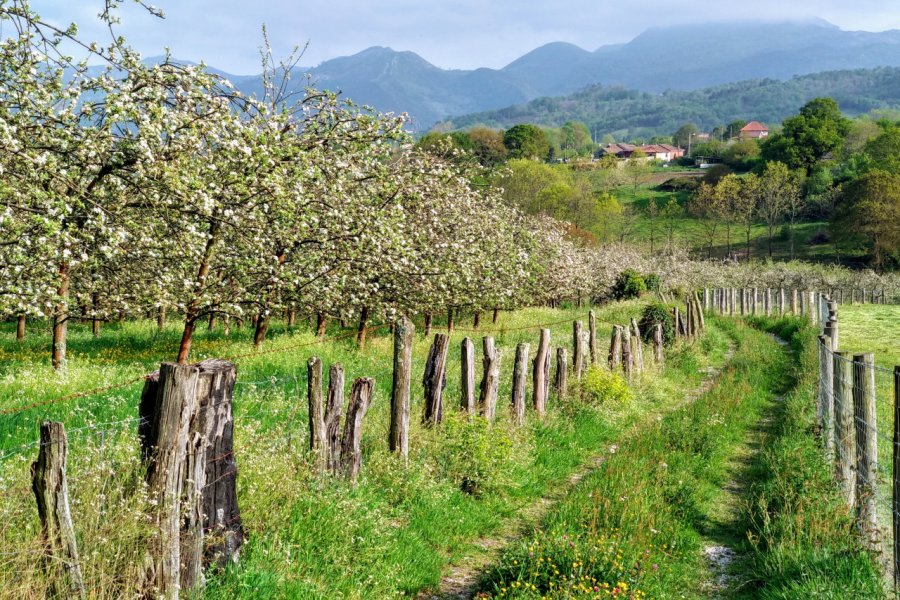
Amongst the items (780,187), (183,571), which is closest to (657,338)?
(183,571)

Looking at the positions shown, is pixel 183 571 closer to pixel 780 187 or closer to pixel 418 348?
pixel 418 348

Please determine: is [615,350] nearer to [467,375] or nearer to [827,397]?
[827,397]

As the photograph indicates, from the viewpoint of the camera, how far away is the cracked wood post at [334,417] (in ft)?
24.7

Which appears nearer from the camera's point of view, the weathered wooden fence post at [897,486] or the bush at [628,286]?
the weathered wooden fence post at [897,486]

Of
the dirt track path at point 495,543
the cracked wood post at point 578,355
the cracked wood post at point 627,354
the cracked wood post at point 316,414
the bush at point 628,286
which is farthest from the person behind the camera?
the bush at point 628,286

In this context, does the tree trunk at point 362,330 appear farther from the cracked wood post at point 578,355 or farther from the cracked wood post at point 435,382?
the cracked wood post at point 435,382

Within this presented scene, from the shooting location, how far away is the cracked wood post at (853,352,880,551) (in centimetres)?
682

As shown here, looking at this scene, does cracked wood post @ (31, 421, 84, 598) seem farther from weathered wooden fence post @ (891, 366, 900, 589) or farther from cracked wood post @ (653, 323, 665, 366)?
cracked wood post @ (653, 323, 665, 366)

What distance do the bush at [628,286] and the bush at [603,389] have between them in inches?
1244

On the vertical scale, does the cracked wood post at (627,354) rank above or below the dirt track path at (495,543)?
above

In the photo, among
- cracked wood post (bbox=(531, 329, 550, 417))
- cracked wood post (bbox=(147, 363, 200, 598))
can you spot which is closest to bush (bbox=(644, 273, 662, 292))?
cracked wood post (bbox=(531, 329, 550, 417))

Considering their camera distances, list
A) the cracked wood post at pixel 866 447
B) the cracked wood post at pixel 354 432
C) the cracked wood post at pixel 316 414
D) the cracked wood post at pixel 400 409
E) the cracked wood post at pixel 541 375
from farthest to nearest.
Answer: the cracked wood post at pixel 541 375
the cracked wood post at pixel 400 409
the cracked wood post at pixel 354 432
the cracked wood post at pixel 316 414
the cracked wood post at pixel 866 447

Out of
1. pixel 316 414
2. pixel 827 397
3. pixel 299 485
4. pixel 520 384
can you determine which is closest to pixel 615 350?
pixel 520 384

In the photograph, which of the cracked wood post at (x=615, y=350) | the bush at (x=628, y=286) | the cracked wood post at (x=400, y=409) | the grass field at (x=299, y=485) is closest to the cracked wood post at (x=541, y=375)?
the grass field at (x=299, y=485)
